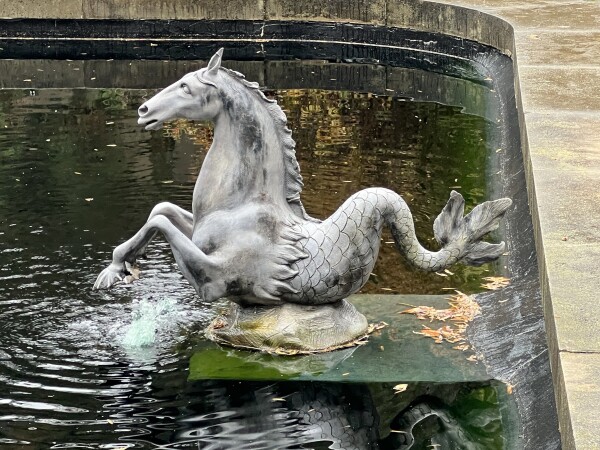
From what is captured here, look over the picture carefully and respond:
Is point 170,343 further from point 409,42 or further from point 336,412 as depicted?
point 409,42

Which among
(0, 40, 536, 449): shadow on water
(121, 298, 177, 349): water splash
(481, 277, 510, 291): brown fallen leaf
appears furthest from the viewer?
(481, 277, 510, 291): brown fallen leaf

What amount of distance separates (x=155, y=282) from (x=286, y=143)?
5.89ft

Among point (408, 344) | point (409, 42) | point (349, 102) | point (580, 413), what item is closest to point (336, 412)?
point (408, 344)

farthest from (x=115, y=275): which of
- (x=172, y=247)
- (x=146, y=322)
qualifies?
(x=146, y=322)

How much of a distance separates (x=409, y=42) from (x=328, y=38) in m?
1.23

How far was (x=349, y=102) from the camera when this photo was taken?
48.2 ft

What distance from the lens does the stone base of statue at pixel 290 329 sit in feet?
24.1

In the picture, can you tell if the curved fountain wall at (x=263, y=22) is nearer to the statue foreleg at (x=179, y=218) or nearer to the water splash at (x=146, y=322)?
the water splash at (x=146, y=322)

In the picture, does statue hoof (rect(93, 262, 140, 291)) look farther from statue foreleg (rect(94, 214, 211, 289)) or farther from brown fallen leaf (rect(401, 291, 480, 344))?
brown fallen leaf (rect(401, 291, 480, 344))

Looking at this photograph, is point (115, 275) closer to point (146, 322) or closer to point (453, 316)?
point (146, 322)

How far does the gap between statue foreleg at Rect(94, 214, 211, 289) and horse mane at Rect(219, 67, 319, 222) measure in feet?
2.12

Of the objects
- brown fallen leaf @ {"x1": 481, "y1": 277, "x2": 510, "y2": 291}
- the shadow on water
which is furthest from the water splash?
brown fallen leaf @ {"x1": 481, "y1": 277, "x2": 510, "y2": 291}

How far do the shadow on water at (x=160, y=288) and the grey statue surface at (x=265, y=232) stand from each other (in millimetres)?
390

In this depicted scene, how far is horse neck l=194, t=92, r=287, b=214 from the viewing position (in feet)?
23.6
